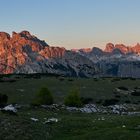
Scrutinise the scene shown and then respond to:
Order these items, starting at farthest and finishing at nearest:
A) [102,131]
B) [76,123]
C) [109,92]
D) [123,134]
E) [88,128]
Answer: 1. [109,92]
2. [76,123]
3. [88,128]
4. [102,131]
5. [123,134]

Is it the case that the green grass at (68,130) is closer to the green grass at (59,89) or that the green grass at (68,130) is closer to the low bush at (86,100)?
the low bush at (86,100)

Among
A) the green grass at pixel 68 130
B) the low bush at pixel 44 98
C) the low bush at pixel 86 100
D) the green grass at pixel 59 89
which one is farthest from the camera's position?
the green grass at pixel 59 89

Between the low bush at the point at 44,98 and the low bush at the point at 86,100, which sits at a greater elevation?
the low bush at the point at 44,98

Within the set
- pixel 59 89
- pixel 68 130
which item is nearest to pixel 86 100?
pixel 59 89

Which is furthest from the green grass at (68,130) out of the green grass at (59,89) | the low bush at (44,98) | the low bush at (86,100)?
the green grass at (59,89)

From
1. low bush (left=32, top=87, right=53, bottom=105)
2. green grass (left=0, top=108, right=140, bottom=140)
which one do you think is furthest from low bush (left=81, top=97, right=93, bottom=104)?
green grass (left=0, top=108, right=140, bottom=140)

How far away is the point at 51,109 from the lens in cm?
5416

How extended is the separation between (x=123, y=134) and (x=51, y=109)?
989 inches

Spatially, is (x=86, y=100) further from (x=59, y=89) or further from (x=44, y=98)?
(x=59, y=89)

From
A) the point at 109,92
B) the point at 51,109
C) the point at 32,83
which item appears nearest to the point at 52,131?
the point at 51,109

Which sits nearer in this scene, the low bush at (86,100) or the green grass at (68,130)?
the green grass at (68,130)

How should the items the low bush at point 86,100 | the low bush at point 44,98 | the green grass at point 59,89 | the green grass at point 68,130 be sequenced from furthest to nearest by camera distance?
the green grass at point 59,89, the low bush at point 86,100, the low bush at point 44,98, the green grass at point 68,130

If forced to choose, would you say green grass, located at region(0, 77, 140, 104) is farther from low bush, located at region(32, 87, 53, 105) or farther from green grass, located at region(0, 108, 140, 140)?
green grass, located at region(0, 108, 140, 140)

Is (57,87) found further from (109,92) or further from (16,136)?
(16,136)
